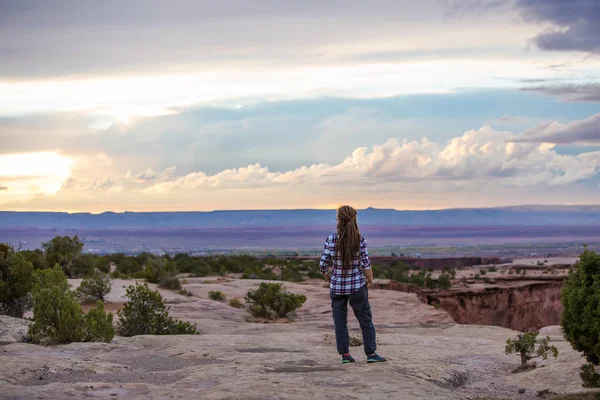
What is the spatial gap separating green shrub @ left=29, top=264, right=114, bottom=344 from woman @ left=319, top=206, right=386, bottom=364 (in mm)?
5325

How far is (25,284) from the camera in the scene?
17594 millimetres

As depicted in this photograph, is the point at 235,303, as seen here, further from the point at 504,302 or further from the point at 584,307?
the point at 504,302

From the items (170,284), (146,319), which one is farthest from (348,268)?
(170,284)

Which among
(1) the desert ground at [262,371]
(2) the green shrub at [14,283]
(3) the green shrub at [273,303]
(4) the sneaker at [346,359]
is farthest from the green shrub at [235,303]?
(4) the sneaker at [346,359]

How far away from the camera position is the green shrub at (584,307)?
9969 millimetres

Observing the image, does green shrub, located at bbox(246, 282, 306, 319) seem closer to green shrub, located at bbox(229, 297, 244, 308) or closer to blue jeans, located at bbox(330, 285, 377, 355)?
green shrub, located at bbox(229, 297, 244, 308)

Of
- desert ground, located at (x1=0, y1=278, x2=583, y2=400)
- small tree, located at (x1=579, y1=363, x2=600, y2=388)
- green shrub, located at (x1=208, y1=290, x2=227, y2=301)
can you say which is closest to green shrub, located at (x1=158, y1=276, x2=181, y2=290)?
green shrub, located at (x1=208, y1=290, x2=227, y2=301)

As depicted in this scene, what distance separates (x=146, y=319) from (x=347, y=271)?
29.1 ft

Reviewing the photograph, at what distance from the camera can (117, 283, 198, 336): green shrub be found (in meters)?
17.9

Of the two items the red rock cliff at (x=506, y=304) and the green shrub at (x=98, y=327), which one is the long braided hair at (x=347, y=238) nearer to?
the green shrub at (x=98, y=327)

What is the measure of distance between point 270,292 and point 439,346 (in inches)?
387

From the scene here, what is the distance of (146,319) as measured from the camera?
18.0m

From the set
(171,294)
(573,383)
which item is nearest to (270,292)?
(171,294)

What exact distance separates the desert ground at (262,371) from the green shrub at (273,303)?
776 cm
